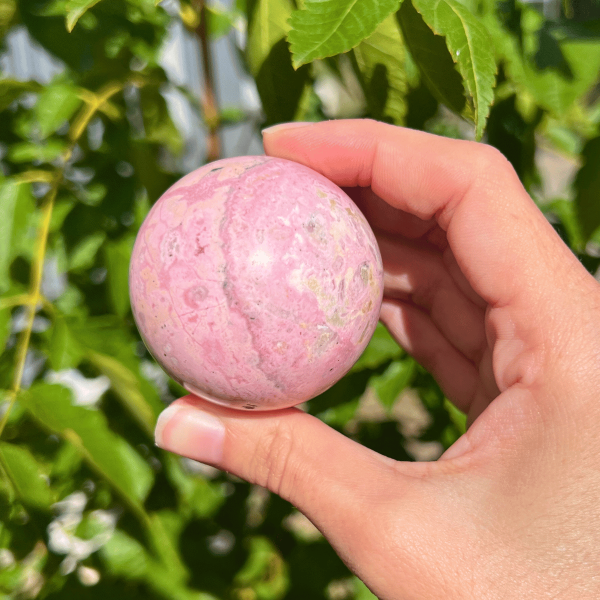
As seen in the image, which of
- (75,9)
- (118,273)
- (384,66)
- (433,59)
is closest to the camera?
(75,9)

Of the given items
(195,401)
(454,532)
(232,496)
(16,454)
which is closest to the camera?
(454,532)

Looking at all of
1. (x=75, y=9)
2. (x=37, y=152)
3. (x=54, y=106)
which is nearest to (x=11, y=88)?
(x=54, y=106)

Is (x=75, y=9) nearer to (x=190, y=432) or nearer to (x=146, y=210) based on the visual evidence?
(x=146, y=210)

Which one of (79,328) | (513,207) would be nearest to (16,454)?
(79,328)

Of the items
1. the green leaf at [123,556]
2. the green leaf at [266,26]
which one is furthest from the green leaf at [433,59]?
the green leaf at [123,556]

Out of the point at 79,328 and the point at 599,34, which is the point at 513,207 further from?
the point at 79,328

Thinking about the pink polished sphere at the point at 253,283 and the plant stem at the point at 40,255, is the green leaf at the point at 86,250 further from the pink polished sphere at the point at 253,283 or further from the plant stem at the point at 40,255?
the pink polished sphere at the point at 253,283

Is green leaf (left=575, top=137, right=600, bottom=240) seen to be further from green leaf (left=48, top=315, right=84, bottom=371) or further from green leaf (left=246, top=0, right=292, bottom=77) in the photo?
green leaf (left=48, top=315, right=84, bottom=371)
